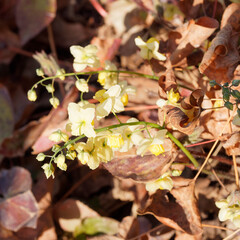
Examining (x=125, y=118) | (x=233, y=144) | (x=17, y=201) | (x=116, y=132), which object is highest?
(x=116, y=132)

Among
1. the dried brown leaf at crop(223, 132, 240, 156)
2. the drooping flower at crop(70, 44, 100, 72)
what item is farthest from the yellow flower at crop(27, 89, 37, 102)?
the dried brown leaf at crop(223, 132, 240, 156)

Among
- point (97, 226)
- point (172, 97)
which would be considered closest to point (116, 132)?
point (172, 97)

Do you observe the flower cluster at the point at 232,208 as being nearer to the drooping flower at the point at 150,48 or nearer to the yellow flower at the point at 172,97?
the yellow flower at the point at 172,97

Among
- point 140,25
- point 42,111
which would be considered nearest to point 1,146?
point 42,111

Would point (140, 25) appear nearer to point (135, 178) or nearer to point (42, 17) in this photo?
point (42, 17)

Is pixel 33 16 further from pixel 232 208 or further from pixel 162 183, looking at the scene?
pixel 232 208

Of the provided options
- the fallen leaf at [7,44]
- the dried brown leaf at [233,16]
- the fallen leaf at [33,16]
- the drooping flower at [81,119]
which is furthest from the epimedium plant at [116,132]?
the fallen leaf at [7,44]
